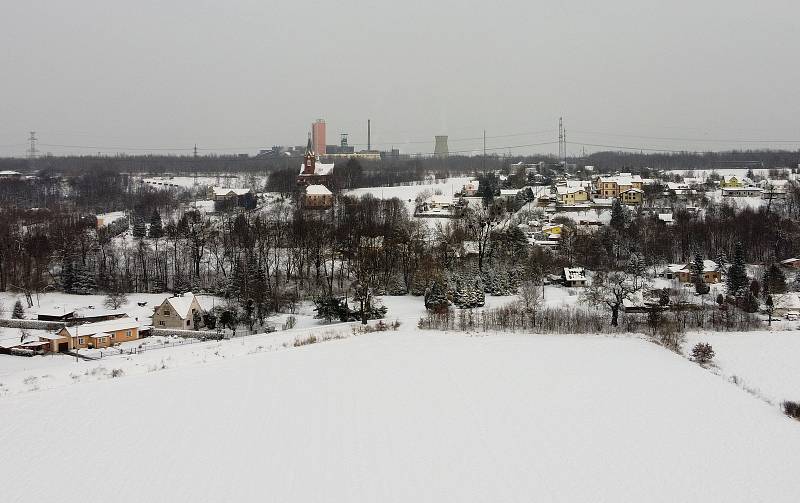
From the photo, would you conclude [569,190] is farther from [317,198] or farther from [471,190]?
[317,198]

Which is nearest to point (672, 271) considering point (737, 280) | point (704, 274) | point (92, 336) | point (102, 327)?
point (704, 274)

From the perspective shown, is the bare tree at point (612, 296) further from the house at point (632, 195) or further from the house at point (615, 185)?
the house at point (615, 185)

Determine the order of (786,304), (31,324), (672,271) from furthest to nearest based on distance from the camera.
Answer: (672,271), (786,304), (31,324)

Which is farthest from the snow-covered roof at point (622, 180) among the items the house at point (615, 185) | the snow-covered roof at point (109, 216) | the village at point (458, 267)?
the snow-covered roof at point (109, 216)

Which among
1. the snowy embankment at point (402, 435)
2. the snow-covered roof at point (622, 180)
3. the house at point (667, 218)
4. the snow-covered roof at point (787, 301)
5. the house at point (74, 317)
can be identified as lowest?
the house at point (74, 317)

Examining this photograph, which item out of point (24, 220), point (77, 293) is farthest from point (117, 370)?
point (24, 220)

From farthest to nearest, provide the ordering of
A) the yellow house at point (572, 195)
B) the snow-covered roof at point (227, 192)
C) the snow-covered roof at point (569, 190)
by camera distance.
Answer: the snow-covered roof at point (227, 192) < the snow-covered roof at point (569, 190) < the yellow house at point (572, 195)
